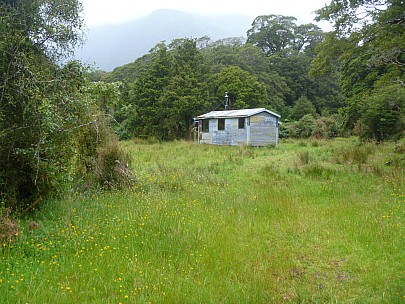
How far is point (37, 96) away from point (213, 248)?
11.4 ft

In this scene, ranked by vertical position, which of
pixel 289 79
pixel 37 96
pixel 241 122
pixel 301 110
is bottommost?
pixel 241 122

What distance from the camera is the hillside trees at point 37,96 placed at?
5352mm

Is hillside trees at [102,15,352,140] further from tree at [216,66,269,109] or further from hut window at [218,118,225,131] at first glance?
hut window at [218,118,225,131]

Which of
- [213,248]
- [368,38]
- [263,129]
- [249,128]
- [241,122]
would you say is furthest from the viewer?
[241,122]

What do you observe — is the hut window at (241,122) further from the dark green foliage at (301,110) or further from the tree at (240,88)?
the dark green foliage at (301,110)

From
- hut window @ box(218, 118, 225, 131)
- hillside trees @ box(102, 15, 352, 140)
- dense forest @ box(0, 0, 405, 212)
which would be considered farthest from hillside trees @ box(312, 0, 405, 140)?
hillside trees @ box(102, 15, 352, 140)

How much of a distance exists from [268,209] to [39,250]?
407 cm

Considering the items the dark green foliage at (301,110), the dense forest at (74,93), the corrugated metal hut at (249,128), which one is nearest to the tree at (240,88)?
the dark green foliage at (301,110)

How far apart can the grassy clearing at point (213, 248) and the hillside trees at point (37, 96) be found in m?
0.73

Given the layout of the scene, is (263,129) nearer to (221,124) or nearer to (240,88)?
(221,124)

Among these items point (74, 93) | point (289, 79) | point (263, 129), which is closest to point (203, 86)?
point (263, 129)

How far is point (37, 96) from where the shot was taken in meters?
5.23

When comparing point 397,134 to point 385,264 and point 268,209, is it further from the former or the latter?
point 385,264

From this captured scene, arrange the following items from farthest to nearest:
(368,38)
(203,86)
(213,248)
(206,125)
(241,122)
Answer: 1. (203,86)
2. (206,125)
3. (241,122)
4. (368,38)
5. (213,248)
